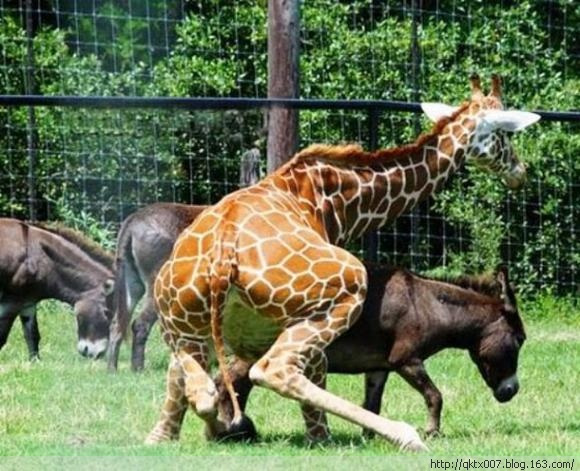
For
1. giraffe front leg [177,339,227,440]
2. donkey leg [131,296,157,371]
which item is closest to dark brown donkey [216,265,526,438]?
giraffe front leg [177,339,227,440]

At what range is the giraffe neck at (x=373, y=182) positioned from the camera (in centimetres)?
1109

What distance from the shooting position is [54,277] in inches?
610

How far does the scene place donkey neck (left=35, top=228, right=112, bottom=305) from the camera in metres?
15.5

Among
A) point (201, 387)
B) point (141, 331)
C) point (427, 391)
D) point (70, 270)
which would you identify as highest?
point (201, 387)

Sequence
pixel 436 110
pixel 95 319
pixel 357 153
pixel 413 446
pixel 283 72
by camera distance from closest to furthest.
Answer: pixel 413 446
pixel 357 153
pixel 436 110
pixel 283 72
pixel 95 319

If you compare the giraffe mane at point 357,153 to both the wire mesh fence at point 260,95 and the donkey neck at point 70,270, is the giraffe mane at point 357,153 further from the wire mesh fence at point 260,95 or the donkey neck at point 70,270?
the donkey neck at point 70,270

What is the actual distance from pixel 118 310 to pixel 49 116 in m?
3.53

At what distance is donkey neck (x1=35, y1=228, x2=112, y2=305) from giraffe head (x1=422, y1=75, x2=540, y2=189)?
14.0 feet

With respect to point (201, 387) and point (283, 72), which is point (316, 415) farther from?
point (283, 72)

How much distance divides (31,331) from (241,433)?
473cm

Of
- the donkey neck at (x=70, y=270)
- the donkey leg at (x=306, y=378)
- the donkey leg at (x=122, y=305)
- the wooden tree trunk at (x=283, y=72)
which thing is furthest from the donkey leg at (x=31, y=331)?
the donkey leg at (x=306, y=378)

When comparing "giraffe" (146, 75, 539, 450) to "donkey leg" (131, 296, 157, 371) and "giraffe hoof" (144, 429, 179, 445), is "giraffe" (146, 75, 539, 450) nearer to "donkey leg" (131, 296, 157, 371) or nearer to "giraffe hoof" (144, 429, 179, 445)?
"giraffe hoof" (144, 429, 179, 445)

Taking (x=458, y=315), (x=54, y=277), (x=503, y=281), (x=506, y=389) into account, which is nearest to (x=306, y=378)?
(x=458, y=315)

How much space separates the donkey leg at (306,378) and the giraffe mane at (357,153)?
1145 mm
